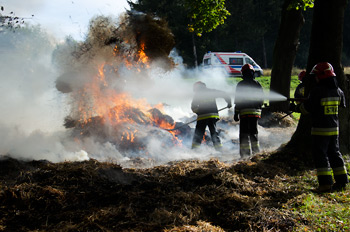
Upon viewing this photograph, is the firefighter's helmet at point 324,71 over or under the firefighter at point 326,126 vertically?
over

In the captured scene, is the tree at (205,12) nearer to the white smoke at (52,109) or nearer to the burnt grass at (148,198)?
the white smoke at (52,109)

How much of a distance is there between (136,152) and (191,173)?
11.6 feet

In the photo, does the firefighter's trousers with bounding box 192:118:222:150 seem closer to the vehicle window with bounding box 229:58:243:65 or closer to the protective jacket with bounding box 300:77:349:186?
the protective jacket with bounding box 300:77:349:186

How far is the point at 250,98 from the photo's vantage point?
7180 millimetres

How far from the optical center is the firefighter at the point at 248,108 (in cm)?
710

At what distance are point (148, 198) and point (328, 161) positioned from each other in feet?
9.04

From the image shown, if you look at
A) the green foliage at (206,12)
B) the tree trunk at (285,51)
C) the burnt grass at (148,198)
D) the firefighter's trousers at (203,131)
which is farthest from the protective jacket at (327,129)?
the tree trunk at (285,51)

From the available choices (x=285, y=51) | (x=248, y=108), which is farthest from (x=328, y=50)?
(x=285, y=51)

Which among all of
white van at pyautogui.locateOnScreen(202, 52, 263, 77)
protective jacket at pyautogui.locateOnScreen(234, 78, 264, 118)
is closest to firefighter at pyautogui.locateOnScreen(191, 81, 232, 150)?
protective jacket at pyautogui.locateOnScreen(234, 78, 264, 118)

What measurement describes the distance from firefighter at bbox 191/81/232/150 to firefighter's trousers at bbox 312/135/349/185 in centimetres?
336

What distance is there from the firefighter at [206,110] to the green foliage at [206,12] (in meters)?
2.85

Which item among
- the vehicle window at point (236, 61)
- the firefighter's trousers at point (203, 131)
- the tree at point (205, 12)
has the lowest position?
the firefighter's trousers at point (203, 131)

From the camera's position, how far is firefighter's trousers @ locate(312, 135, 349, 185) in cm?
458

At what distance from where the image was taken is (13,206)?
357 centimetres
